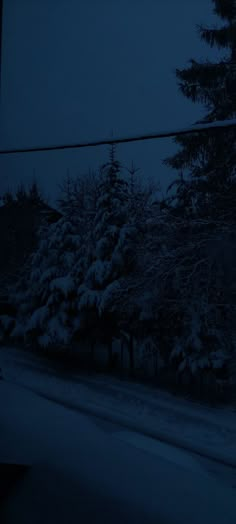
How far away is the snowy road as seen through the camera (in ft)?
2.40

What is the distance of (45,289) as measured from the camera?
53.4 ft

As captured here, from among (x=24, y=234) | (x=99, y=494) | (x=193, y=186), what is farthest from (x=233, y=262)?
(x=24, y=234)

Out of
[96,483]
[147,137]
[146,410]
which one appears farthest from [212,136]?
[96,483]

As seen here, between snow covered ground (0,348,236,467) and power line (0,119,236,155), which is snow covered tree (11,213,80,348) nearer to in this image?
snow covered ground (0,348,236,467)

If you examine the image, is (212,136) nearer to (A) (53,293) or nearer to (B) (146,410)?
(B) (146,410)

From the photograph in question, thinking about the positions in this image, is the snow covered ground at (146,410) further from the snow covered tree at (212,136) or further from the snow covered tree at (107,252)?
the snow covered tree at (212,136)

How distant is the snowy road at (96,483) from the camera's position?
732 millimetres

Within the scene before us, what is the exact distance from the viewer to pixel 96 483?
796 millimetres

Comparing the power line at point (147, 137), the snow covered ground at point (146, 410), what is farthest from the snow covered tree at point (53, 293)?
the power line at point (147, 137)

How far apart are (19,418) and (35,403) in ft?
0.28

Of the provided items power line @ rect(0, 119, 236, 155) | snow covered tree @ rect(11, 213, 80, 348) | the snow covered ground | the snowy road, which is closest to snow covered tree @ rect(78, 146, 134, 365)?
snow covered tree @ rect(11, 213, 80, 348)

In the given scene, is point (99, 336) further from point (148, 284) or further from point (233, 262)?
point (233, 262)

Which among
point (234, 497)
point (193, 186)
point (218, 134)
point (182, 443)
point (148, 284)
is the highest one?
point (218, 134)

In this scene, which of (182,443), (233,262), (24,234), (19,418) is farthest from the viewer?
(24,234)
